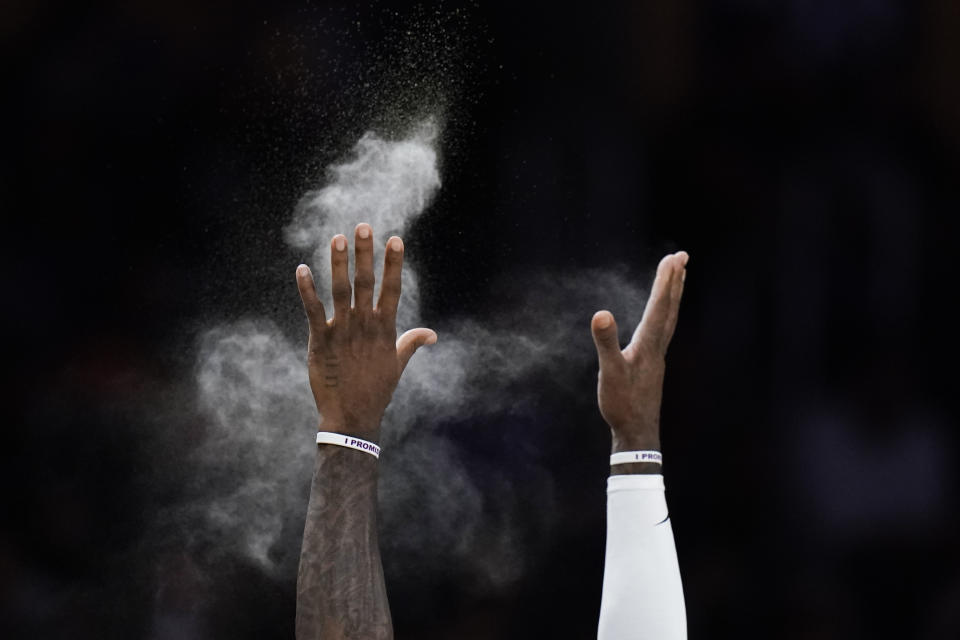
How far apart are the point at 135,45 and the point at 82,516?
1.95 metres

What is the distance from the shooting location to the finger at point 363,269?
2.33 metres

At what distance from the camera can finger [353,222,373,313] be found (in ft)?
7.65

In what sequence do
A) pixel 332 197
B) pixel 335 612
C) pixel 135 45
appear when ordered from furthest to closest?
pixel 135 45, pixel 332 197, pixel 335 612

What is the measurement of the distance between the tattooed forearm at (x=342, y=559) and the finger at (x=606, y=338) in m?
0.58

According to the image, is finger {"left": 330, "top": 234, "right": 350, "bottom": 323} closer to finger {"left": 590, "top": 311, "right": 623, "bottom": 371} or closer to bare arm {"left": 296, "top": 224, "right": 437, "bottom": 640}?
bare arm {"left": 296, "top": 224, "right": 437, "bottom": 640}

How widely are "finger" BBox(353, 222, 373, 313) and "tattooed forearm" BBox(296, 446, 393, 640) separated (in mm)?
314

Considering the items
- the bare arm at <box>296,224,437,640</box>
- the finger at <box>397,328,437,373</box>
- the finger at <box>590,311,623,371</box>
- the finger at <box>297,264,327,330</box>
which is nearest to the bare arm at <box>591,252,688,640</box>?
the finger at <box>590,311,623,371</box>

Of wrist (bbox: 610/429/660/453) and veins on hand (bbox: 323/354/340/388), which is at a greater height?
veins on hand (bbox: 323/354/340/388)

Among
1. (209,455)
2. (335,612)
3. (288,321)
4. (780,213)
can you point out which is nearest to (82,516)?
(209,455)

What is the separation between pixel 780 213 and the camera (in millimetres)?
4855

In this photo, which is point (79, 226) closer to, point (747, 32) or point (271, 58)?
point (271, 58)

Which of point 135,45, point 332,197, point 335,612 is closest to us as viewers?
point 335,612

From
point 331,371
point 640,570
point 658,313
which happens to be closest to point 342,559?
point 331,371

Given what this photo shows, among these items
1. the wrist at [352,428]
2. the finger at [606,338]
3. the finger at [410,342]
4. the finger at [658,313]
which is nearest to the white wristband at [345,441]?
the wrist at [352,428]
